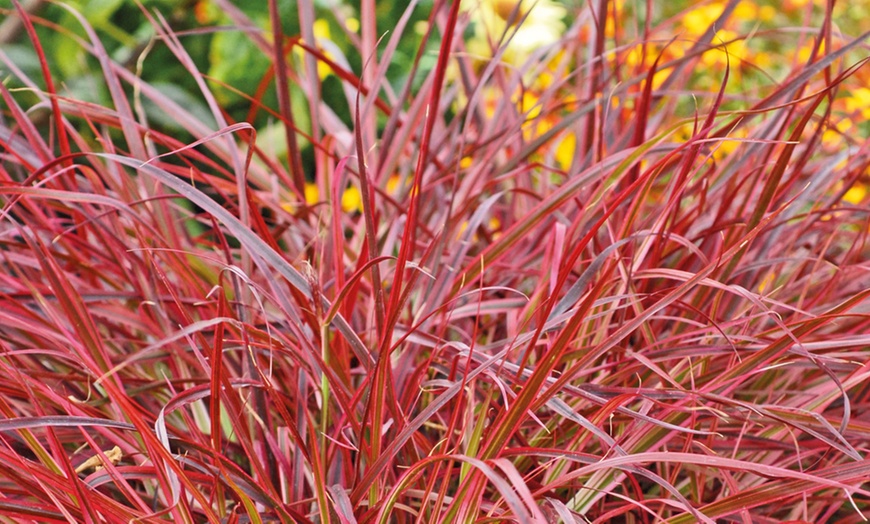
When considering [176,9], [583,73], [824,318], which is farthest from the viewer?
[176,9]

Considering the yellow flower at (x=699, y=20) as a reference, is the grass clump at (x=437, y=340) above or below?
above

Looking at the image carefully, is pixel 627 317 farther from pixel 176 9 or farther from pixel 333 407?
pixel 176 9

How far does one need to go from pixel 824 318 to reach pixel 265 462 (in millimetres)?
298

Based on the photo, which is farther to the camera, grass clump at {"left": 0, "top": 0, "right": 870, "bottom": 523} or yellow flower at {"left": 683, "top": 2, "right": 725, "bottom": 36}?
yellow flower at {"left": 683, "top": 2, "right": 725, "bottom": 36}

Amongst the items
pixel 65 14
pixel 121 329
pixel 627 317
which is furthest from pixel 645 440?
pixel 65 14

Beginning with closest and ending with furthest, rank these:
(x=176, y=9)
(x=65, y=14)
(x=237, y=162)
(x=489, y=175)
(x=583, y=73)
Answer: (x=237, y=162) → (x=489, y=175) → (x=583, y=73) → (x=65, y=14) → (x=176, y=9)

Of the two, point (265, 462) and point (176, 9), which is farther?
point (176, 9)

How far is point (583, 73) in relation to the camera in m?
0.97

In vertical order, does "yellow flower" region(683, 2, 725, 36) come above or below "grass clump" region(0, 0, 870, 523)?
below

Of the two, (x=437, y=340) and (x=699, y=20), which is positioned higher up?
(x=437, y=340)

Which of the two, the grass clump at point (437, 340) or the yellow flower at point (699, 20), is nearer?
the grass clump at point (437, 340)

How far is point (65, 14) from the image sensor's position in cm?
131

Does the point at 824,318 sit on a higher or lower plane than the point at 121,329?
higher

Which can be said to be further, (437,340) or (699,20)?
(699,20)
